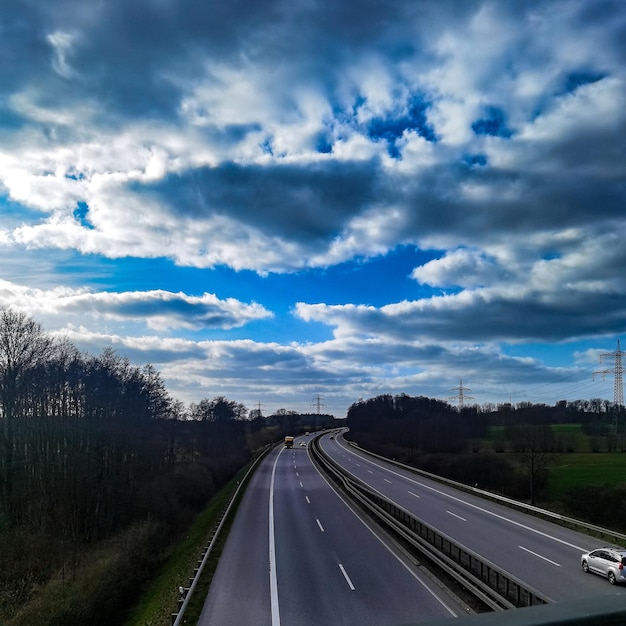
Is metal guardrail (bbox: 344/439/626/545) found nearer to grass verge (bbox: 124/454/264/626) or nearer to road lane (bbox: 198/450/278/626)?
road lane (bbox: 198/450/278/626)

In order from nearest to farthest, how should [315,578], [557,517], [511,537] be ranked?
[315,578], [511,537], [557,517]

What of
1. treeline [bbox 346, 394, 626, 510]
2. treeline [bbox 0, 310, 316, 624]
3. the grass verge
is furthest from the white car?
treeline [bbox 346, 394, 626, 510]

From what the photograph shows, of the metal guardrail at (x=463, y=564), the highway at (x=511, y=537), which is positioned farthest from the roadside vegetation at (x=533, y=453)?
the metal guardrail at (x=463, y=564)

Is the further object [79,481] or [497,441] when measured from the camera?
[497,441]

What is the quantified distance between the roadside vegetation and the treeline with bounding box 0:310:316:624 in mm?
30518

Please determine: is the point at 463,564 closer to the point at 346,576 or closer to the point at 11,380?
the point at 346,576

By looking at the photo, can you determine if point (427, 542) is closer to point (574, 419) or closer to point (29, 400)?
point (29, 400)

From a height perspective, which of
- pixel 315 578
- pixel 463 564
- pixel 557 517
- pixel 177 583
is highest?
pixel 463 564

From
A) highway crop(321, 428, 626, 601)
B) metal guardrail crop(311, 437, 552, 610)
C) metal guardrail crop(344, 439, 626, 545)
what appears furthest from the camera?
metal guardrail crop(344, 439, 626, 545)

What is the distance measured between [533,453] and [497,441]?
56.0 meters

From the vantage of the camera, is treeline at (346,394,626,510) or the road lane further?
treeline at (346,394,626,510)

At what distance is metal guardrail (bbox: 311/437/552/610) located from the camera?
15773mm

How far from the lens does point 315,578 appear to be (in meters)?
20.6

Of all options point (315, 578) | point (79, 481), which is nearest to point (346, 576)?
point (315, 578)
